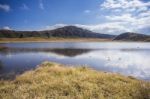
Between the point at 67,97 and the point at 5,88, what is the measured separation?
4.04 m

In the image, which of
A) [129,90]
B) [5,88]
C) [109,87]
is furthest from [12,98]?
[129,90]

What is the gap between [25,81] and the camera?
45.6 feet

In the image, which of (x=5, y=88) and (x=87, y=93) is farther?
(x=5, y=88)

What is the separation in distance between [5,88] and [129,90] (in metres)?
6.81

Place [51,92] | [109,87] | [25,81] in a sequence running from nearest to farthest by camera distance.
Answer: [51,92], [109,87], [25,81]

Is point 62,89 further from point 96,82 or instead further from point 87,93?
point 96,82

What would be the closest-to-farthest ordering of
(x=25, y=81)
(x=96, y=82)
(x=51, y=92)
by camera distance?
(x=51, y=92) → (x=96, y=82) → (x=25, y=81)

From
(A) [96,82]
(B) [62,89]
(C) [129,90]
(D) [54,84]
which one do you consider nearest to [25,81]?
(D) [54,84]

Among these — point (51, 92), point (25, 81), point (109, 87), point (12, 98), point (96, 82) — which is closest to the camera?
point (12, 98)

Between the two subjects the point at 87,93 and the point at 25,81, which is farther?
the point at 25,81

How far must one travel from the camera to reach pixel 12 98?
9.68 meters

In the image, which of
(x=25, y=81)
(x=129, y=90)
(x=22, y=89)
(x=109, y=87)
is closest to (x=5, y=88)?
(x=22, y=89)

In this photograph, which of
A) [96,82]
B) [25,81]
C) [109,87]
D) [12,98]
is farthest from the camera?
[25,81]

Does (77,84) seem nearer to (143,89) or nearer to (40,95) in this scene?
(40,95)
